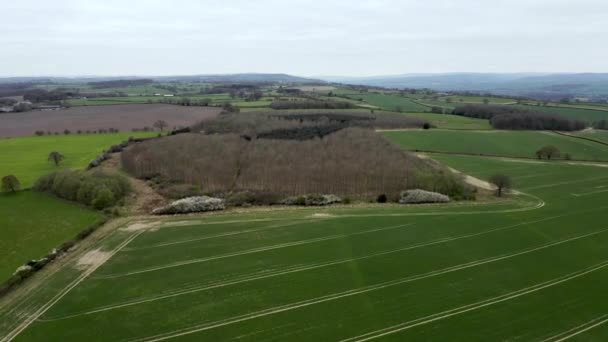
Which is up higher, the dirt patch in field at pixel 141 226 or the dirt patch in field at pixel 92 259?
the dirt patch in field at pixel 141 226

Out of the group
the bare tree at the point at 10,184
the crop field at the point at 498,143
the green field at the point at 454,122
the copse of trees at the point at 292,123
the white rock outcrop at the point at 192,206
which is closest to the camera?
the white rock outcrop at the point at 192,206

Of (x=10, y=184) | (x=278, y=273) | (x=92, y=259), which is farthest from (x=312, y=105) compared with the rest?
(x=278, y=273)

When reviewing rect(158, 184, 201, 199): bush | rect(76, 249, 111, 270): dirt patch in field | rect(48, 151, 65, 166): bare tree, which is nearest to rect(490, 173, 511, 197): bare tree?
rect(158, 184, 201, 199): bush

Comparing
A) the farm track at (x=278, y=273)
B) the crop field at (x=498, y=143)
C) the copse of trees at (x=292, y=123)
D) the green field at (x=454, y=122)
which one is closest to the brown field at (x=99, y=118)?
the copse of trees at (x=292, y=123)

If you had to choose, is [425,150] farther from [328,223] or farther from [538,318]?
[538,318]

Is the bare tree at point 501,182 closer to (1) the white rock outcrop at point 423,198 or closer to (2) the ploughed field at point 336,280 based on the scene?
(2) the ploughed field at point 336,280

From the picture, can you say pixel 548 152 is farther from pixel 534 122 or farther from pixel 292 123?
pixel 292 123

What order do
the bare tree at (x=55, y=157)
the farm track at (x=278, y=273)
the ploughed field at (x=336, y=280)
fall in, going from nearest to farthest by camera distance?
1. the ploughed field at (x=336, y=280)
2. the farm track at (x=278, y=273)
3. the bare tree at (x=55, y=157)

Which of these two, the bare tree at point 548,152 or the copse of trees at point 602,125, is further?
the copse of trees at point 602,125

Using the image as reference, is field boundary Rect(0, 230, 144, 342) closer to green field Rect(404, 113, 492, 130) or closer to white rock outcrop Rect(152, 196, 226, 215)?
white rock outcrop Rect(152, 196, 226, 215)

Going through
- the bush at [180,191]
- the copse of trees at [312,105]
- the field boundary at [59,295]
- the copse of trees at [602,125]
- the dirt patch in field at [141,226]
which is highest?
the copse of trees at [312,105]
